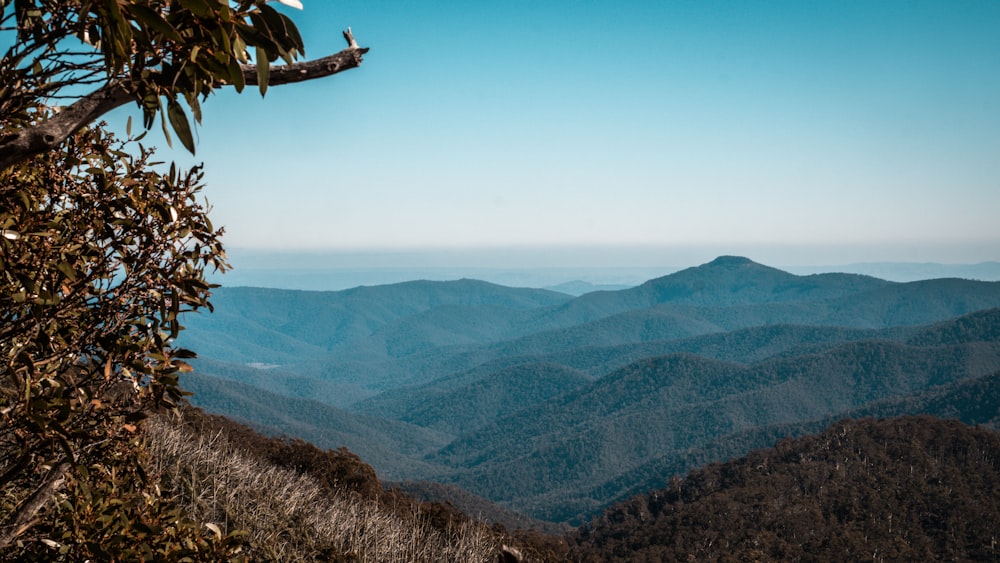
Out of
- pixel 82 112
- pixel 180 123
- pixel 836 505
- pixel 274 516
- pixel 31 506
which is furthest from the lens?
pixel 836 505

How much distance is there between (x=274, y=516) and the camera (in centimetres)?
796

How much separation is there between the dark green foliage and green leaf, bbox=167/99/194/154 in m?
53.9

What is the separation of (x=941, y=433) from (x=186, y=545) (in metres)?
115

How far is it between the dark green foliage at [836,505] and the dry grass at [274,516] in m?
45.5

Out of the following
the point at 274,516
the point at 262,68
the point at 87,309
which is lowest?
the point at 274,516

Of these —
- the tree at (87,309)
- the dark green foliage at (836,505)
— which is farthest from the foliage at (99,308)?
the dark green foliage at (836,505)

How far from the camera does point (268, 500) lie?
867 cm

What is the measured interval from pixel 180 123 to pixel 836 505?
89.7 meters

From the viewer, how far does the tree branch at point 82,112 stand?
191 centimetres

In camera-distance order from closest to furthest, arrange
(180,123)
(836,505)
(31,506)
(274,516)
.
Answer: (180,123), (31,506), (274,516), (836,505)

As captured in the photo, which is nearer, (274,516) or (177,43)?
(177,43)

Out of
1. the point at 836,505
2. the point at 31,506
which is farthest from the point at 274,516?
the point at 836,505

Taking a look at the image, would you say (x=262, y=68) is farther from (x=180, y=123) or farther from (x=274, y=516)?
(x=274, y=516)

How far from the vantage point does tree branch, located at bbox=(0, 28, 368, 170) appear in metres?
1.91
